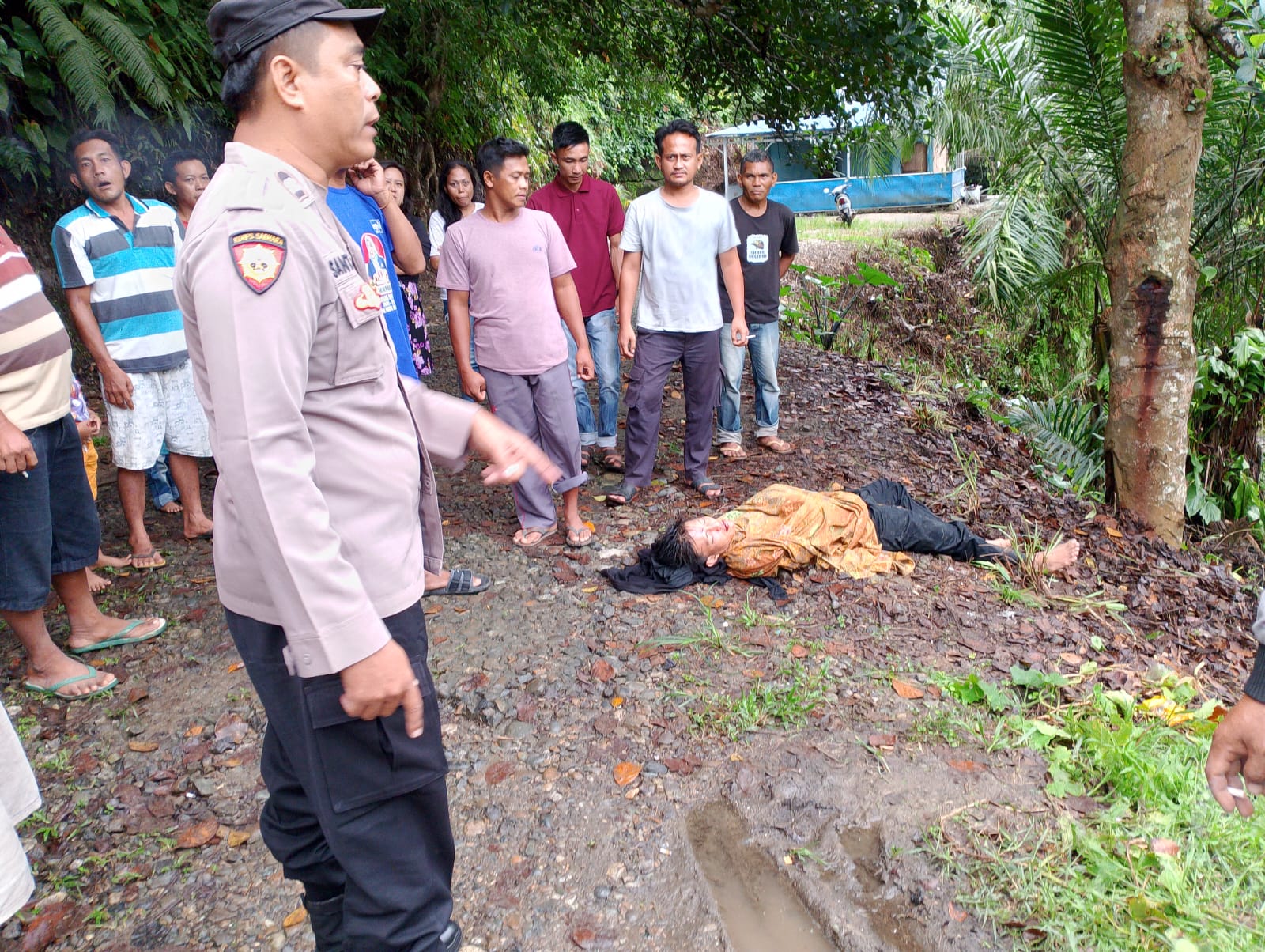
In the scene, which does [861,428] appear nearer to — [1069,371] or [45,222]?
[1069,371]

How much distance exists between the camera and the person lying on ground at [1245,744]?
5.19 feet

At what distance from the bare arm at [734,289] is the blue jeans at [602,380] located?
0.73 meters

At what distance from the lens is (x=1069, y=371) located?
363 inches

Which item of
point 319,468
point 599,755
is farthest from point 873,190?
point 319,468

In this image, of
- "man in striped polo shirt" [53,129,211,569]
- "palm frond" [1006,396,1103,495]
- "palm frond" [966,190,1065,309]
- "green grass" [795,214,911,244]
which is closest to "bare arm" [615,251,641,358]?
"man in striped polo shirt" [53,129,211,569]

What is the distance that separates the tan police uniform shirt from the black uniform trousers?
8 centimetres

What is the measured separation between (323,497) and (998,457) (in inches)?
247

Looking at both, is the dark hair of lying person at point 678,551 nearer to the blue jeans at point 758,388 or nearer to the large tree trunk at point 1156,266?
the blue jeans at point 758,388

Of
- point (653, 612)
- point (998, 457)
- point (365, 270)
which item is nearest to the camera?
point (365, 270)

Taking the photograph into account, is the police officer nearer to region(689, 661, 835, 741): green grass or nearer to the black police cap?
the black police cap

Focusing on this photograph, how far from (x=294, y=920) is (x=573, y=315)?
3.15 metres

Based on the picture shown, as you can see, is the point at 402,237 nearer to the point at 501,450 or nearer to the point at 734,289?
the point at 734,289

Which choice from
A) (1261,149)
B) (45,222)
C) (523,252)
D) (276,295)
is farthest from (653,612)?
→ (45,222)

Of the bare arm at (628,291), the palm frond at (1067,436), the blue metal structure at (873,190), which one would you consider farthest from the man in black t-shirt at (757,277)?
the blue metal structure at (873,190)
